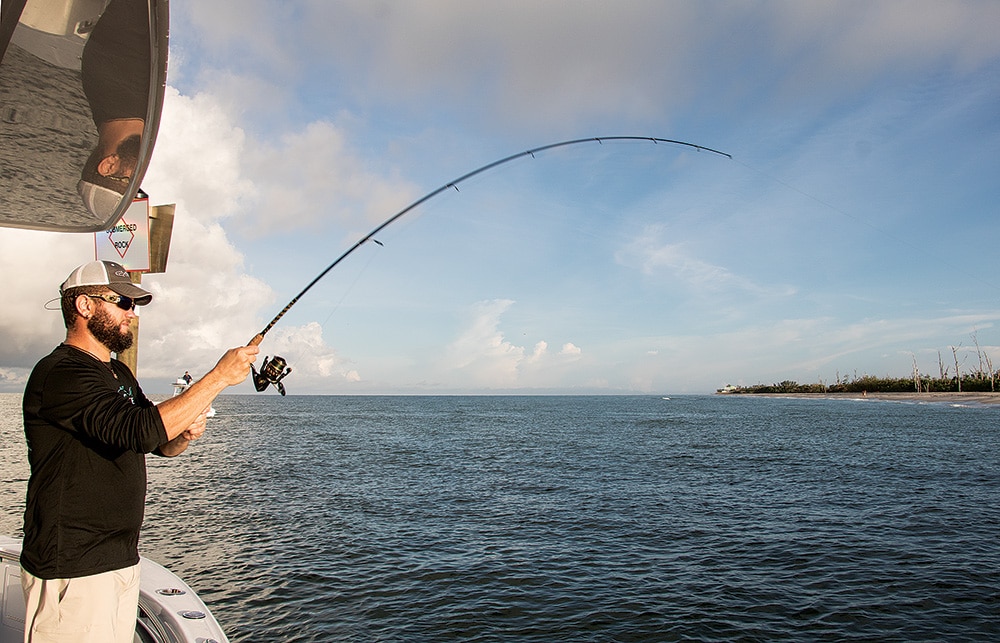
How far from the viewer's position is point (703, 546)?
1154 cm

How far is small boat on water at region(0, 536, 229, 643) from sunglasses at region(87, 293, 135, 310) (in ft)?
5.15

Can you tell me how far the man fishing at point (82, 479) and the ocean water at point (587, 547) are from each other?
5.62m

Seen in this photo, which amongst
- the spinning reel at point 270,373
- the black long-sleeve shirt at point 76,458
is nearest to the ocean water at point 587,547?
the spinning reel at point 270,373

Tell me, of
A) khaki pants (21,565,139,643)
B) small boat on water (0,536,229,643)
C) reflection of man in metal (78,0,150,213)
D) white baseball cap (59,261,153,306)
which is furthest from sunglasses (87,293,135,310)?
small boat on water (0,536,229,643)

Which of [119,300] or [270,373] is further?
[270,373]

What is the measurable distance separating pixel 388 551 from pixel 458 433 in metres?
30.3

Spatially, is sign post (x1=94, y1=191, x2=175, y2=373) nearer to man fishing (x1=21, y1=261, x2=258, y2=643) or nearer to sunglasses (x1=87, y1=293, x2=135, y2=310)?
sunglasses (x1=87, y1=293, x2=135, y2=310)

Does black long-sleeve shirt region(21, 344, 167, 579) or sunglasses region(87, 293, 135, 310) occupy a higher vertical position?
sunglasses region(87, 293, 135, 310)

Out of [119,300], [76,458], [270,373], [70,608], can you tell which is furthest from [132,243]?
[70,608]

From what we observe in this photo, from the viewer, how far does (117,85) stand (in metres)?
2.81

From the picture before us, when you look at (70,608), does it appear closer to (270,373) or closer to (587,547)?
(270,373)

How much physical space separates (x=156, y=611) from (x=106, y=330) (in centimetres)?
160

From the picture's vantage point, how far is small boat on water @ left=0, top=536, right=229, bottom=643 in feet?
11.1

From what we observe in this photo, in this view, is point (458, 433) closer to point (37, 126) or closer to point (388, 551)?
point (388, 551)
